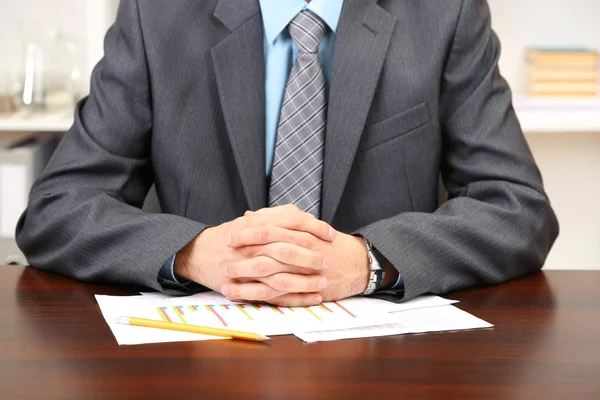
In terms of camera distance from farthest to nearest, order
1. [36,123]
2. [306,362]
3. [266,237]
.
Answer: [36,123] < [266,237] < [306,362]

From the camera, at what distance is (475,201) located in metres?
1.62

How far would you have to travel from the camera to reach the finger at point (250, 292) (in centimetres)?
133

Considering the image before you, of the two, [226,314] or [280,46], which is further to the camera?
[280,46]

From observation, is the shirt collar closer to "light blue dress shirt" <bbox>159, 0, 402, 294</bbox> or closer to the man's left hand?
"light blue dress shirt" <bbox>159, 0, 402, 294</bbox>

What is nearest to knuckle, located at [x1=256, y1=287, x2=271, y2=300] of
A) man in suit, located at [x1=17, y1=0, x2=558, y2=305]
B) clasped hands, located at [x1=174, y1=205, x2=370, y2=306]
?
clasped hands, located at [x1=174, y1=205, x2=370, y2=306]

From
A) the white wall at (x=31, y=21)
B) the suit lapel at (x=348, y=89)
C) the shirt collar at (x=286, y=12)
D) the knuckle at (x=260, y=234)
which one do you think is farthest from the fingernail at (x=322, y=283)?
the white wall at (x=31, y=21)

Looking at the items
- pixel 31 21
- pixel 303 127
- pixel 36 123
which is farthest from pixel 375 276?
pixel 31 21

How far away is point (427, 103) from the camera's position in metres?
1.77

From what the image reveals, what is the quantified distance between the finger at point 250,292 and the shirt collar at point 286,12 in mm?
602

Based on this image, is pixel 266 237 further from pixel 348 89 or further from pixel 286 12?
pixel 286 12

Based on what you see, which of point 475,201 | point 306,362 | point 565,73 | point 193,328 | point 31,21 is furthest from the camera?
point 31,21

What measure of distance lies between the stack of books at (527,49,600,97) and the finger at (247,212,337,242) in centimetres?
138

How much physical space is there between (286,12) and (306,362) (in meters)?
0.87

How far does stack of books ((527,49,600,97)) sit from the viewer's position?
255 centimetres
